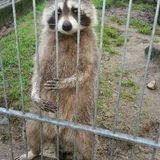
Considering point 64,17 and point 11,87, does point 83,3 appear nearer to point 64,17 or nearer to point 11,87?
point 64,17

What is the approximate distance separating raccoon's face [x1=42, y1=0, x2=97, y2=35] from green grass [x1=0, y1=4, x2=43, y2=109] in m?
1.31

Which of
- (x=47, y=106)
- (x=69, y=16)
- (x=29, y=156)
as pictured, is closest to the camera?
(x=47, y=106)

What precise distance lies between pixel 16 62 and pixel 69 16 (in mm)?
2315

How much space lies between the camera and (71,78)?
315cm

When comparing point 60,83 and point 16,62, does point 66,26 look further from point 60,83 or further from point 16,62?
point 16,62

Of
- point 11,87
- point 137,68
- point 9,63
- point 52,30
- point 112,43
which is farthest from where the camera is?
point 112,43

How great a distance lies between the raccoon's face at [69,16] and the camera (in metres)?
3.10

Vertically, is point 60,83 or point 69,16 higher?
point 69,16

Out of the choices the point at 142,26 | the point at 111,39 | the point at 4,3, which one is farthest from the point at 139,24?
the point at 4,3

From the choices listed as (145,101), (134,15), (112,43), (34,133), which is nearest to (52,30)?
(34,133)

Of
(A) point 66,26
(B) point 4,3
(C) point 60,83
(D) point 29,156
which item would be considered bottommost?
(D) point 29,156

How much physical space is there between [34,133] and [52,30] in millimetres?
961

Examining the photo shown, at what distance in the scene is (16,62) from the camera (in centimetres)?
530

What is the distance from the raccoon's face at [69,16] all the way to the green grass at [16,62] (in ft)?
4.29
